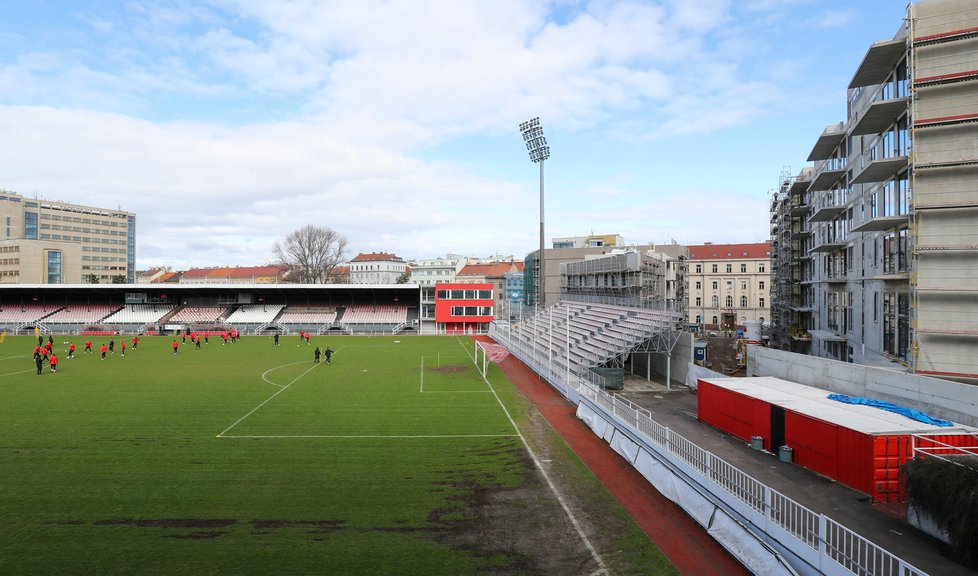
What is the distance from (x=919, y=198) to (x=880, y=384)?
7.82 metres

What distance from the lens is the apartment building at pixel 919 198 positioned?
1867cm

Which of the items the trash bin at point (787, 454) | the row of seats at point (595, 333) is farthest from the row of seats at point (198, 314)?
the trash bin at point (787, 454)

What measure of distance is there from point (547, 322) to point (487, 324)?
21.6 m

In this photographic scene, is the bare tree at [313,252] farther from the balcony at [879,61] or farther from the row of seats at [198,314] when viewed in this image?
the balcony at [879,61]

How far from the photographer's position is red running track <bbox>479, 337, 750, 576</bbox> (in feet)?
32.6

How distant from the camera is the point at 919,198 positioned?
1920 cm

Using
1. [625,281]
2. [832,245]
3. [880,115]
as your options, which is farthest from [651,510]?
→ [625,281]

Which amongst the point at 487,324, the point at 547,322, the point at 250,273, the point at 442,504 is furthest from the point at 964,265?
the point at 250,273

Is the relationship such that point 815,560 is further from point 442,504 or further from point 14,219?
point 14,219

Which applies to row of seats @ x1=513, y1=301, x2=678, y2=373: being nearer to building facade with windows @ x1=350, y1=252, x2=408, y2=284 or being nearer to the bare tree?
the bare tree

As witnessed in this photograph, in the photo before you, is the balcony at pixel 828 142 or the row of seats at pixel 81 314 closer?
the balcony at pixel 828 142

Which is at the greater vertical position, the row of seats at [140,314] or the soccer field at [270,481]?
the row of seats at [140,314]

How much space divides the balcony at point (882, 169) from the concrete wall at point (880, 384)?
8841mm

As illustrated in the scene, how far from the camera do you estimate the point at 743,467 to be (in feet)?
47.6
